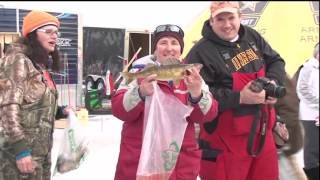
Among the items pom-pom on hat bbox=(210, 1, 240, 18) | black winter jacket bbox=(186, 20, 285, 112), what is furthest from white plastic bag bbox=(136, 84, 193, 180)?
pom-pom on hat bbox=(210, 1, 240, 18)

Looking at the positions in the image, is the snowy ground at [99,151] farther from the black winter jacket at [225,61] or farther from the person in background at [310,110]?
the black winter jacket at [225,61]

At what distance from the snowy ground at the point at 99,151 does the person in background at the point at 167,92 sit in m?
0.89

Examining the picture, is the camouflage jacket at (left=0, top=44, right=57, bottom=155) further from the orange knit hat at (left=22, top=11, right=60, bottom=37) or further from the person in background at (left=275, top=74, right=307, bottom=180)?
the person in background at (left=275, top=74, right=307, bottom=180)

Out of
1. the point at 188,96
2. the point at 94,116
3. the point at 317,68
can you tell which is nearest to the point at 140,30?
the point at 94,116

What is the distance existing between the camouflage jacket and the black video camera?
961mm

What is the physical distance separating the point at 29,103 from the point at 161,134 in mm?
632

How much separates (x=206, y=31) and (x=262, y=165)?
734 millimetres

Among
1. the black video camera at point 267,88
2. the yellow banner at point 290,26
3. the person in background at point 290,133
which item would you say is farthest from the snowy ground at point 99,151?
the yellow banner at point 290,26

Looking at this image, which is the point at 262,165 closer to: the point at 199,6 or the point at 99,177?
the point at 99,177

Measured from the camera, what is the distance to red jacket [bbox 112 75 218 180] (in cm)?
186

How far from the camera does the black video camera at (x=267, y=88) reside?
2.15 metres

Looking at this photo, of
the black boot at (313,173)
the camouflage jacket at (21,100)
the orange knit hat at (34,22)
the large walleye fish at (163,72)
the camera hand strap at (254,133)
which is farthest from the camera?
the black boot at (313,173)

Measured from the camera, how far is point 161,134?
6.09ft

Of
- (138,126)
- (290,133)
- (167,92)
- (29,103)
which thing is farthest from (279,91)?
(29,103)
